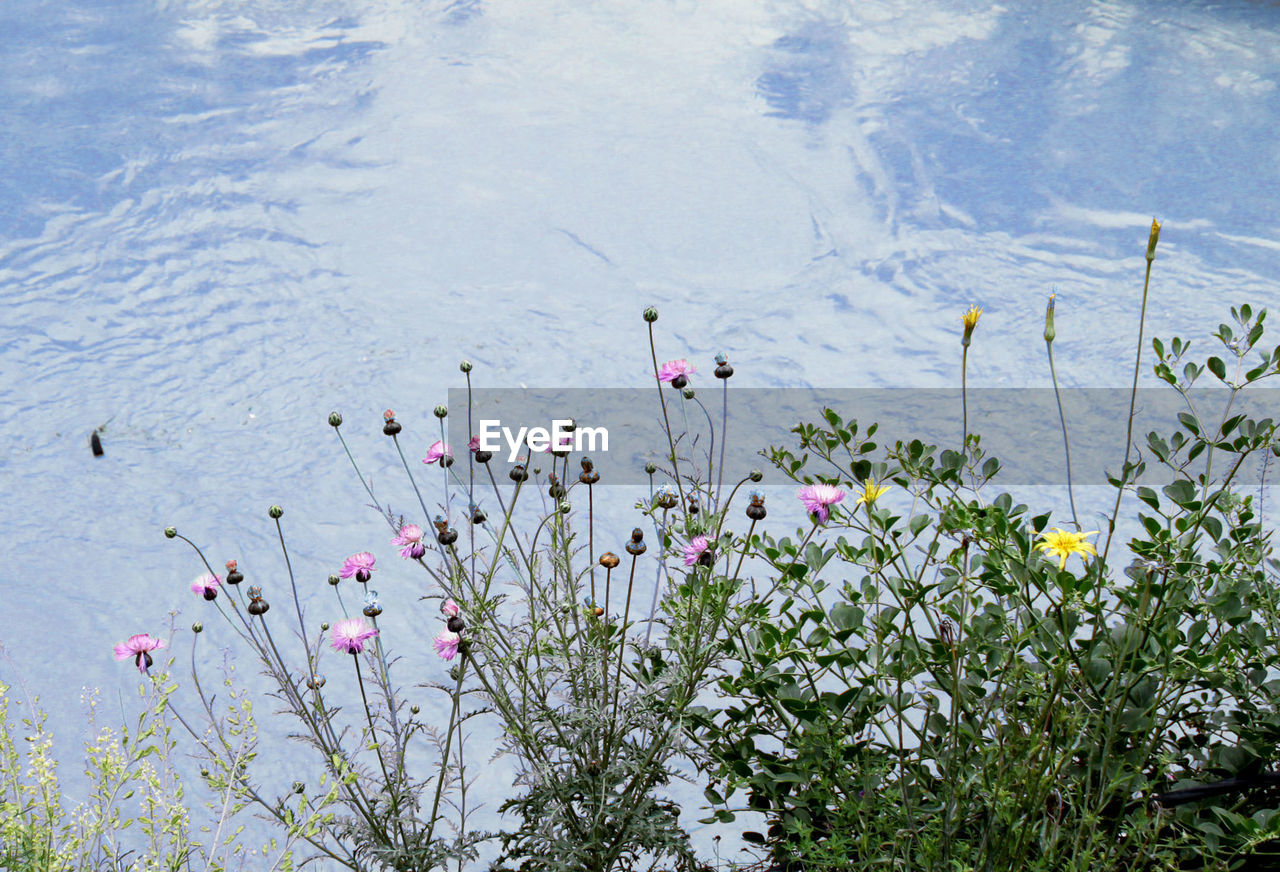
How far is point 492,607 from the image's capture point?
1.38 metres

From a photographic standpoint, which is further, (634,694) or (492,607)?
(634,694)

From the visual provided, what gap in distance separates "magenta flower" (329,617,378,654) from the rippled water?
1280 mm

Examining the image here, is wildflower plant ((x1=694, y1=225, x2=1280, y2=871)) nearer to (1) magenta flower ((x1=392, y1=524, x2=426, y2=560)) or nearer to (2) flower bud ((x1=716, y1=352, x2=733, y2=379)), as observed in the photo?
(2) flower bud ((x1=716, y1=352, x2=733, y2=379))

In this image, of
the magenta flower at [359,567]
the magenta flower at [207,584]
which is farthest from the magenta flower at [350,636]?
the magenta flower at [207,584]

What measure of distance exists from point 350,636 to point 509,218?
323 cm

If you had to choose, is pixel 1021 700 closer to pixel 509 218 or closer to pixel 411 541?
pixel 411 541

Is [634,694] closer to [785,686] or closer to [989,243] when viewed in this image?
[785,686]

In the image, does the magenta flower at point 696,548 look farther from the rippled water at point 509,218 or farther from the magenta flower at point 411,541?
the rippled water at point 509,218

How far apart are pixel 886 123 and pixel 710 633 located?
4.14 metres

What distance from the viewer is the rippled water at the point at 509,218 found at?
3.19 m

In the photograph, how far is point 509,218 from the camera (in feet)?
14.5

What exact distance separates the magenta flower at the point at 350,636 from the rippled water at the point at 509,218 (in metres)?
1.28

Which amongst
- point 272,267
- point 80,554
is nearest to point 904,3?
point 272,267

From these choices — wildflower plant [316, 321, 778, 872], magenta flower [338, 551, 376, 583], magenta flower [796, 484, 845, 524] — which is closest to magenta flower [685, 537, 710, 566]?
wildflower plant [316, 321, 778, 872]
